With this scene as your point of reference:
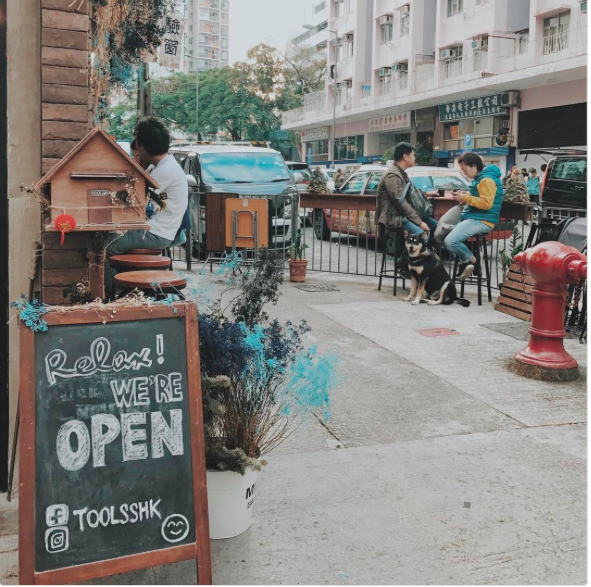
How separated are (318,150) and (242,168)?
4187 centimetres

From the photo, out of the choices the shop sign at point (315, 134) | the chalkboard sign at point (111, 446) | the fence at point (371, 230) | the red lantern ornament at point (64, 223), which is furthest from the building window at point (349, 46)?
the chalkboard sign at point (111, 446)

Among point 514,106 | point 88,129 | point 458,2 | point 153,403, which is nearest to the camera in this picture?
point 153,403

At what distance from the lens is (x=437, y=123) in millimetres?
36094

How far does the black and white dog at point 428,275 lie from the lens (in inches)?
332

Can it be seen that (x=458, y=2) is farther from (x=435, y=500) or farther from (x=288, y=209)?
(x=435, y=500)

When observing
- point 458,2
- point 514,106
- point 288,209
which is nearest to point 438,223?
point 288,209

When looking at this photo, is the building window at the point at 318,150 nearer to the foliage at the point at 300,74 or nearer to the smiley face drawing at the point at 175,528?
the foliage at the point at 300,74

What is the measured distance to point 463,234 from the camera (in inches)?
334

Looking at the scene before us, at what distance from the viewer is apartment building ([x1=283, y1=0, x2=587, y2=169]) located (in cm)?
2662

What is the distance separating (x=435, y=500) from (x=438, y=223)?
20.1 ft

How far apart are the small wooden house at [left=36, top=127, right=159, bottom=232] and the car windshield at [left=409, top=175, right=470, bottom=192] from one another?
1036cm

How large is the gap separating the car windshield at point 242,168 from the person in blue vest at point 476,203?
4.93 meters

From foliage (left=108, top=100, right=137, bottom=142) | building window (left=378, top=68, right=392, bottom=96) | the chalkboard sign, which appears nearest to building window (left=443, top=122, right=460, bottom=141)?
building window (left=378, top=68, right=392, bottom=96)

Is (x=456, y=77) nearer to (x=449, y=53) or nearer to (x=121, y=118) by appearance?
(x=449, y=53)
